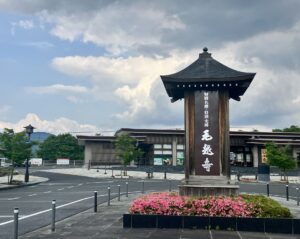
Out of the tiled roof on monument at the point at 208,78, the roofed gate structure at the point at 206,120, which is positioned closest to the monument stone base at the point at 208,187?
the roofed gate structure at the point at 206,120

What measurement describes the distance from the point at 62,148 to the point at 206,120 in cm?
6880

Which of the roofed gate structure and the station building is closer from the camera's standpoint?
the roofed gate structure

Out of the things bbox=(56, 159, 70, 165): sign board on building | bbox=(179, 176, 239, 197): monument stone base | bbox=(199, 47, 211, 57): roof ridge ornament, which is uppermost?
bbox=(199, 47, 211, 57): roof ridge ornament

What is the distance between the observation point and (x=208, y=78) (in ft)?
53.2

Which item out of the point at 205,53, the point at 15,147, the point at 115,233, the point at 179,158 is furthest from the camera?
the point at 179,158

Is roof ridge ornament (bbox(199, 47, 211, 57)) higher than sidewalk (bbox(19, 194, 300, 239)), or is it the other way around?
roof ridge ornament (bbox(199, 47, 211, 57))

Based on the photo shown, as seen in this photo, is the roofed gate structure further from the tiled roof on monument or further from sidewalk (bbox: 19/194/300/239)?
sidewalk (bbox: 19/194/300/239)

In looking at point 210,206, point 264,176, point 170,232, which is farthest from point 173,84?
point 264,176

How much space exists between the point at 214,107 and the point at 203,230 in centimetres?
616

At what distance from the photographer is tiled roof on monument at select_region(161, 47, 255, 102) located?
635 inches

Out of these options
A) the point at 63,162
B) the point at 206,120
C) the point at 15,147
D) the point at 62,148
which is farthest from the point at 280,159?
the point at 62,148

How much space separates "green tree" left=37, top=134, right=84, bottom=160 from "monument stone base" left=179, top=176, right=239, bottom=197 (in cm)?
6797

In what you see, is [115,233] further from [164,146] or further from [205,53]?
[164,146]

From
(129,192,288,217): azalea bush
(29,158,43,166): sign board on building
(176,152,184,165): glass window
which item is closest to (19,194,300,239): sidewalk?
(129,192,288,217): azalea bush
